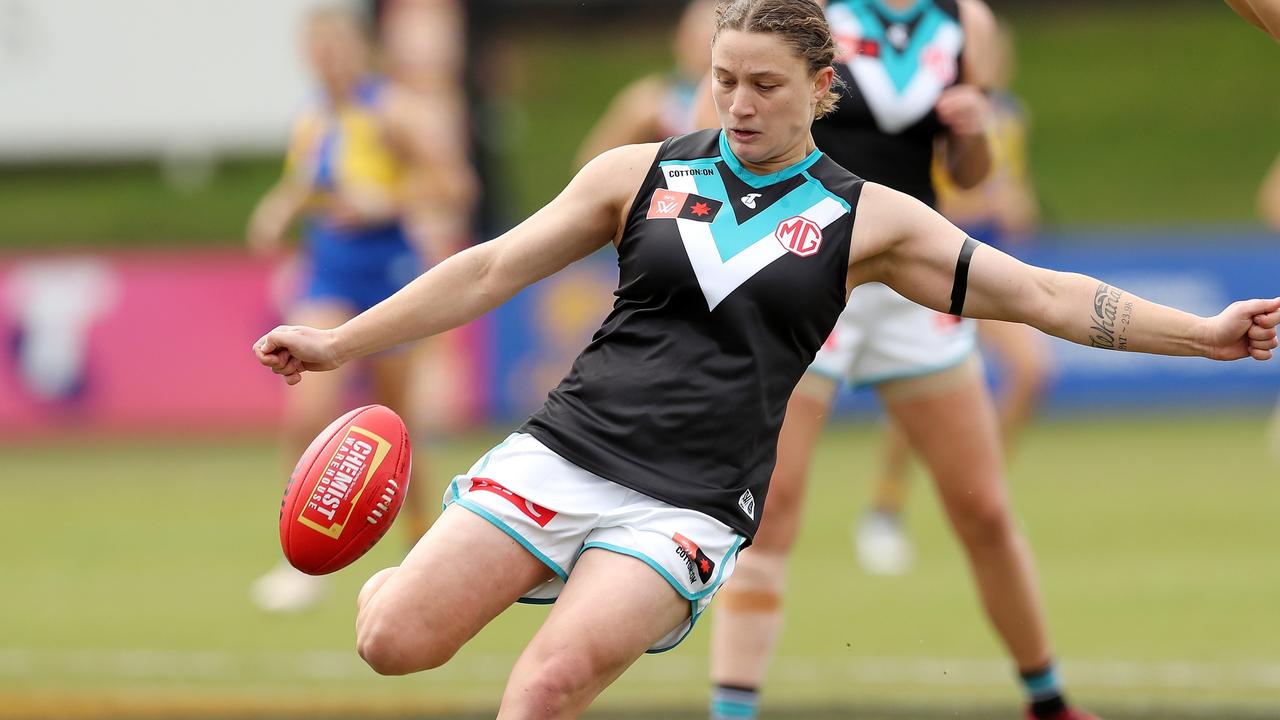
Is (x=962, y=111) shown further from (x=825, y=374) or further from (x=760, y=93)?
(x=760, y=93)

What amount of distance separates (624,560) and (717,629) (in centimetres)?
137

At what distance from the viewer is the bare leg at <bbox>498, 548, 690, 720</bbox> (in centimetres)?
429

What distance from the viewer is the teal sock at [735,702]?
5.62m

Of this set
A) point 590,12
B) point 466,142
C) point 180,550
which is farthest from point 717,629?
point 590,12

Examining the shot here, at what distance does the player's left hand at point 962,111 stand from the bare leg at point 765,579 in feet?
3.28

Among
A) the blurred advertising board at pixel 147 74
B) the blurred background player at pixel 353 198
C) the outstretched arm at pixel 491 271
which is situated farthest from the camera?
the blurred advertising board at pixel 147 74

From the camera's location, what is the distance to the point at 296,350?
4.60 metres

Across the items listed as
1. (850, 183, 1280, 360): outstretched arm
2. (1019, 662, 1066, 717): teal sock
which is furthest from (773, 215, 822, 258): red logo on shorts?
(1019, 662, 1066, 717): teal sock

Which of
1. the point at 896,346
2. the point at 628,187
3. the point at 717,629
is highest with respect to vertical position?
the point at 628,187

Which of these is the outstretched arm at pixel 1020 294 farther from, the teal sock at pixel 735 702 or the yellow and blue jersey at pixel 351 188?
the yellow and blue jersey at pixel 351 188

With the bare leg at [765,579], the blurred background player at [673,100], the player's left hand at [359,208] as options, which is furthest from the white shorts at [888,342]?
the player's left hand at [359,208]

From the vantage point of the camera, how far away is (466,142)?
19.2m

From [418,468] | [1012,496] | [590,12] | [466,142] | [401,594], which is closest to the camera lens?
[401,594]

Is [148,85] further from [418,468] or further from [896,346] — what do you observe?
[896,346]
